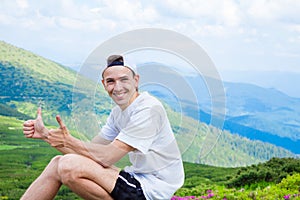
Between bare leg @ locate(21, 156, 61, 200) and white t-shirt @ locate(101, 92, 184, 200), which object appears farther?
bare leg @ locate(21, 156, 61, 200)

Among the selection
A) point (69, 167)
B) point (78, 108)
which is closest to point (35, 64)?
point (78, 108)

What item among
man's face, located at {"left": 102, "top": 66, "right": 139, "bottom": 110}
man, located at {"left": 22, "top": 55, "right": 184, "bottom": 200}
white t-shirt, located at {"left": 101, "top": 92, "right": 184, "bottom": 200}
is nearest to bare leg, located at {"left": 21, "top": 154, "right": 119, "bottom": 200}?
man, located at {"left": 22, "top": 55, "right": 184, "bottom": 200}

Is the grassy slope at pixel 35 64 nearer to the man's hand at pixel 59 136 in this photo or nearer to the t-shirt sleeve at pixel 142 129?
the man's hand at pixel 59 136

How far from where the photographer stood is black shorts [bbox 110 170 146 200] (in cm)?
323

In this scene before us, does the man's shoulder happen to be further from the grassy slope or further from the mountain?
the grassy slope

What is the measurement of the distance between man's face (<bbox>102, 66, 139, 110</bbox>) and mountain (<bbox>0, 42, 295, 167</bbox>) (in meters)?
0.14

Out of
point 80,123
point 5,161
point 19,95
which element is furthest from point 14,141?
point 80,123

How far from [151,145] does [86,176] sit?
0.46 meters

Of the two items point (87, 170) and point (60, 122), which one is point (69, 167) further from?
point (60, 122)

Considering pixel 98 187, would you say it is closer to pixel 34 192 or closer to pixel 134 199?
pixel 134 199

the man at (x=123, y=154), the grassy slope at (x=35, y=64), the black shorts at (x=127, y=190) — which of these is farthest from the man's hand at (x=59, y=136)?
the grassy slope at (x=35, y=64)

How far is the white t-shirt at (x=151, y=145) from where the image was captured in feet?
10.1

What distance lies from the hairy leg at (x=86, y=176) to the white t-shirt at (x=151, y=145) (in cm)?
19

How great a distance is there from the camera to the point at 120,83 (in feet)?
10.1
